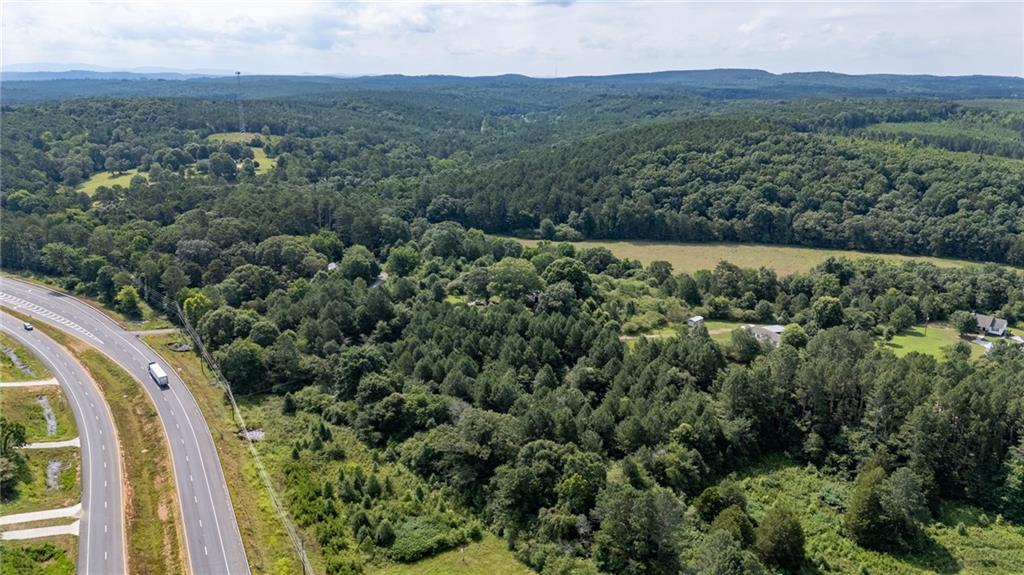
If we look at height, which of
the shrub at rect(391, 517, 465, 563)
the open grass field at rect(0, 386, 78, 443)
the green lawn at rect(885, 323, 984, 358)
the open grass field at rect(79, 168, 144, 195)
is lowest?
the shrub at rect(391, 517, 465, 563)

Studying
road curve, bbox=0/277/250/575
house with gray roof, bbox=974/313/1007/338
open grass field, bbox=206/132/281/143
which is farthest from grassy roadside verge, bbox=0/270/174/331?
house with gray roof, bbox=974/313/1007/338

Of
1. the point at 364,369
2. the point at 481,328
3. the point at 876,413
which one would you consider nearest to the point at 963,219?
the point at 876,413

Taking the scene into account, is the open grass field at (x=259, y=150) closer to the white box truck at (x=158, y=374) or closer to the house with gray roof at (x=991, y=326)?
the white box truck at (x=158, y=374)

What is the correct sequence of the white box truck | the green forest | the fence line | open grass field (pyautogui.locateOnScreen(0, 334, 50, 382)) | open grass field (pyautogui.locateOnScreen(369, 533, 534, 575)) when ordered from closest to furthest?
open grass field (pyautogui.locateOnScreen(369, 533, 534, 575)) < the fence line < the green forest < the white box truck < open grass field (pyautogui.locateOnScreen(0, 334, 50, 382))

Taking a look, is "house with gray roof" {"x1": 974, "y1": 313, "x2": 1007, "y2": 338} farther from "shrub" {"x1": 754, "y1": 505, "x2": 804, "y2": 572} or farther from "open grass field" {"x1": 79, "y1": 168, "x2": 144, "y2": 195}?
"open grass field" {"x1": 79, "y1": 168, "x2": 144, "y2": 195}

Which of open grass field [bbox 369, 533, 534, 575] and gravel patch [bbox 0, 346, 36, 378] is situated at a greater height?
gravel patch [bbox 0, 346, 36, 378]

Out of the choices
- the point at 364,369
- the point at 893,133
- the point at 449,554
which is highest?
the point at 893,133

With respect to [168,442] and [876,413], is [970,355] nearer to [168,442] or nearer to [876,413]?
[876,413]
